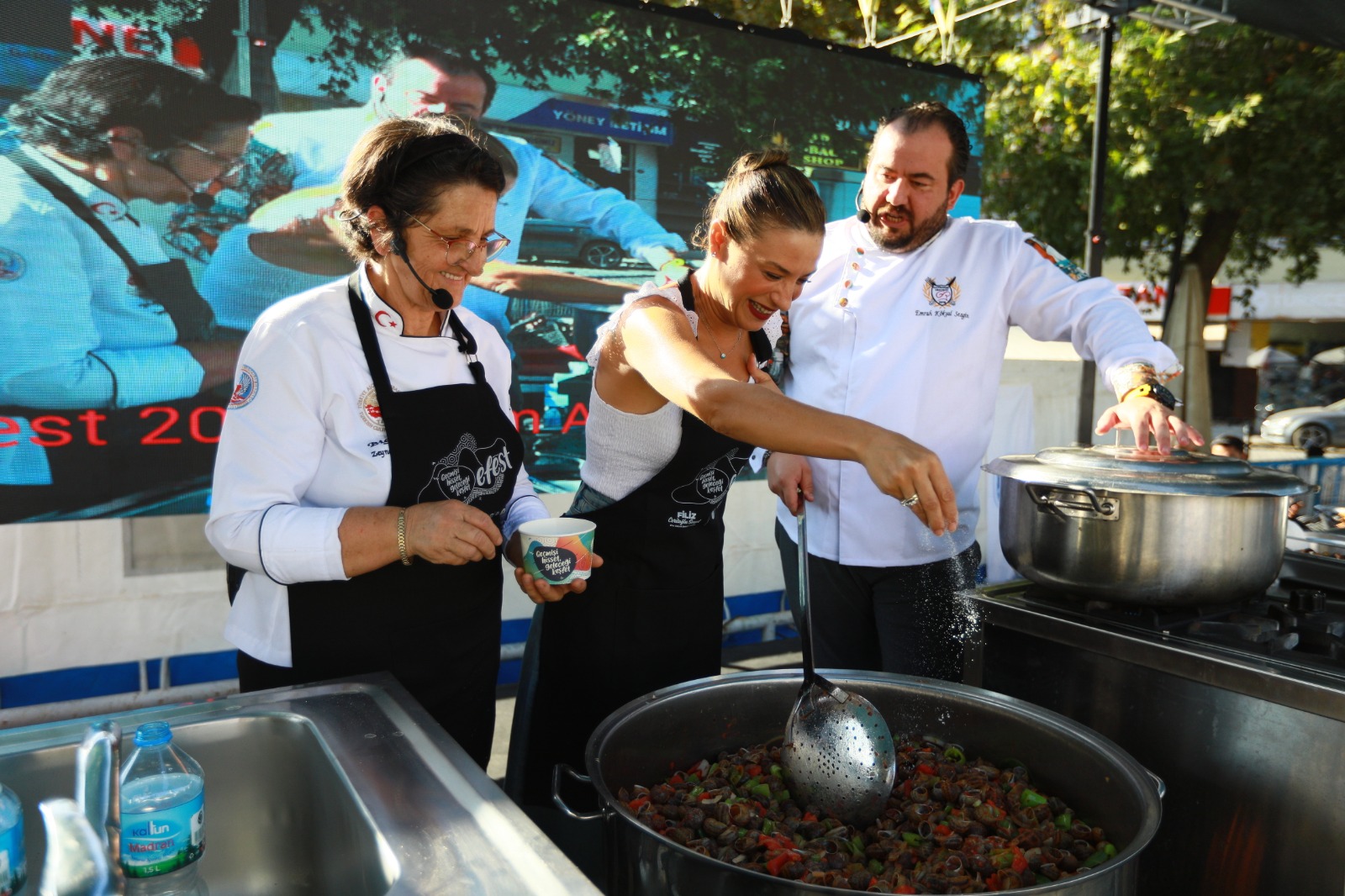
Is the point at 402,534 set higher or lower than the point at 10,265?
lower

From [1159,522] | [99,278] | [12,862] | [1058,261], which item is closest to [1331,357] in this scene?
[1058,261]

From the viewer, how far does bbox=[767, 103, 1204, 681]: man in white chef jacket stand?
2137mm

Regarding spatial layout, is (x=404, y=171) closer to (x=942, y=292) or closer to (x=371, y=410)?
(x=371, y=410)

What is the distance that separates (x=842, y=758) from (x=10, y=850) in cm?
99

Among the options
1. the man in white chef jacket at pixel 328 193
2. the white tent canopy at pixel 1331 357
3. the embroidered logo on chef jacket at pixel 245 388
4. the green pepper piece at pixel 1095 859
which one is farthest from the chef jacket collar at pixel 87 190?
the white tent canopy at pixel 1331 357

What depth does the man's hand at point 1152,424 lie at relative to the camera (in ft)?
5.54

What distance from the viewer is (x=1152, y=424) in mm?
1715

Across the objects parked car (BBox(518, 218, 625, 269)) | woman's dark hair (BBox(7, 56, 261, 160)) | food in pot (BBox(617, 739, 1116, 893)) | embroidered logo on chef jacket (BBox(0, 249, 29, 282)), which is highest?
woman's dark hair (BBox(7, 56, 261, 160))

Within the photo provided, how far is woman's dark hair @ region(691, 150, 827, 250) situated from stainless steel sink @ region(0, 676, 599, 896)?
98 cm

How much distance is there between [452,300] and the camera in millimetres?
1669

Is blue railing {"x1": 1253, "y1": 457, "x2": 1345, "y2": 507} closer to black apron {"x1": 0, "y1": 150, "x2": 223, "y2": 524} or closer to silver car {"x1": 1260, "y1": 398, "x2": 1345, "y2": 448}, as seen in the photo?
black apron {"x1": 0, "y1": 150, "x2": 223, "y2": 524}

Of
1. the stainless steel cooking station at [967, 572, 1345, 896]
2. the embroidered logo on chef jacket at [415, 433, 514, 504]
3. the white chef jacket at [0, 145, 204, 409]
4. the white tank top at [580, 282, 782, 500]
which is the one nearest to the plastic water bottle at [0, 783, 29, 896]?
the embroidered logo on chef jacket at [415, 433, 514, 504]

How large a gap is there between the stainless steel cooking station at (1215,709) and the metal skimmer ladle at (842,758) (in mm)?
498

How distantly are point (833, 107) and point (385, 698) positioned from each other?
3.75m
